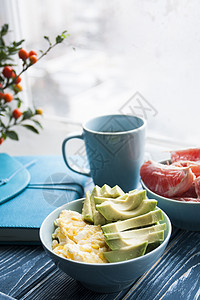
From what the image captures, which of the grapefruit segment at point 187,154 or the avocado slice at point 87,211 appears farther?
the grapefruit segment at point 187,154

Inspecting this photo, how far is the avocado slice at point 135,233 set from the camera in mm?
553

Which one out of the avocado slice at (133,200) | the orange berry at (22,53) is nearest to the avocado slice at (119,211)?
the avocado slice at (133,200)

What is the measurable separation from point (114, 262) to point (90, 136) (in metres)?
0.34

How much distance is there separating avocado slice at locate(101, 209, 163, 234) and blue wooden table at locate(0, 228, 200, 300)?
11cm

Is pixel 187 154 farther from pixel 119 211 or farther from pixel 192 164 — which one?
pixel 119 211

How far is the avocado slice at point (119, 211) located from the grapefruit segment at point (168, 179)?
110 millimetres

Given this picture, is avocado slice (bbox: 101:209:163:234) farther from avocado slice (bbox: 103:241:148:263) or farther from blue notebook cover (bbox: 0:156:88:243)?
blue notebook cover (bbox: 0:156:88:243)

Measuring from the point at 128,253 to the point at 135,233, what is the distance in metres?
0.04

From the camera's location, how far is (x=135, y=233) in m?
0.57

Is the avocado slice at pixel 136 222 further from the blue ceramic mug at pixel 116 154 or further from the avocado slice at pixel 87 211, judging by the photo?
the blue ceramic mug at pixel 116 154

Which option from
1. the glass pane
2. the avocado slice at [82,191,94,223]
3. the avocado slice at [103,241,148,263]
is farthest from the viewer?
the glass pane

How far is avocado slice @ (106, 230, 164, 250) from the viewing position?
0.55 m

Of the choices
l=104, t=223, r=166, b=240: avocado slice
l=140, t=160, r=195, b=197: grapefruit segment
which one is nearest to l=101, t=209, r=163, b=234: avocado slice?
l=104, t=223, r=166, b=240: avocado slice

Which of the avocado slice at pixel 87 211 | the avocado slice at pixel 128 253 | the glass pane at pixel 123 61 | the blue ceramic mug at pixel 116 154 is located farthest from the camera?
the glass pane at pixel 123 61
